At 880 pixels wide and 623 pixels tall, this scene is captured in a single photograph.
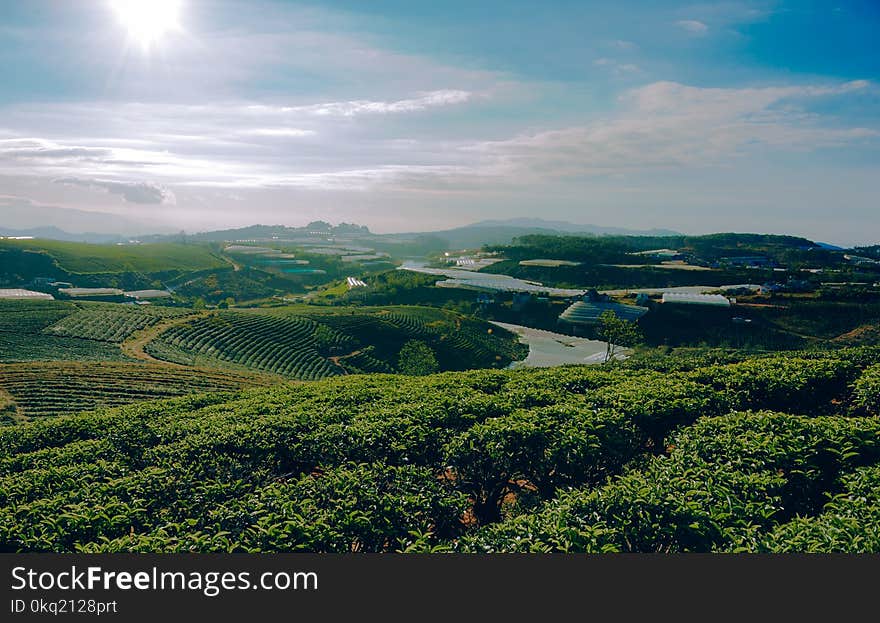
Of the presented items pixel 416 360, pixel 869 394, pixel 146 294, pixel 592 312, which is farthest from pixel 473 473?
pixel 146 294

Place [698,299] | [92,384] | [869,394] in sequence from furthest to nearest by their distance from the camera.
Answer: [698,299] < [92,384] < [869,394]

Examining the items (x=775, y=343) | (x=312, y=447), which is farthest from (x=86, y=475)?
(x=775, y=343)

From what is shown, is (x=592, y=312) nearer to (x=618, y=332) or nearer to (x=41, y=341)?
(x=618, y=332)

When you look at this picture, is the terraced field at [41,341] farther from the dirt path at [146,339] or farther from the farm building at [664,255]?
the farm building at [664,255]

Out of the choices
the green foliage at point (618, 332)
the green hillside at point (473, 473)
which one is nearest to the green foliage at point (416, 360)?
the green foliage at point (618, 332)

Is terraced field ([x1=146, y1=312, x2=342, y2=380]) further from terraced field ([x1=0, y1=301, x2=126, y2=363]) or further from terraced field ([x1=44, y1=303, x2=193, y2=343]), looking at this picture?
terraced field ([x1=0, y1=301, x2=126, y2=363])

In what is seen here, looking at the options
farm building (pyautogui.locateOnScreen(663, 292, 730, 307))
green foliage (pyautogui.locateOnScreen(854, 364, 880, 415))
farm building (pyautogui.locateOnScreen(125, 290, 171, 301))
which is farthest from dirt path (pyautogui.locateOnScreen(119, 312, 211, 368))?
farm building (pyautogui.locateOnScreen(125, 290, 171, 301))

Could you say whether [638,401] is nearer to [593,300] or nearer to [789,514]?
[789,514]
